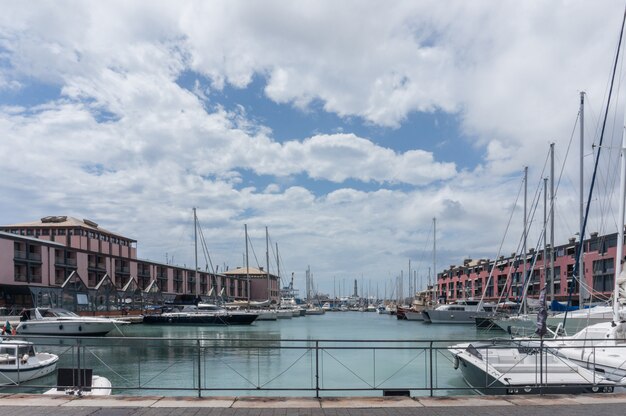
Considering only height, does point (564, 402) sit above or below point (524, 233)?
below

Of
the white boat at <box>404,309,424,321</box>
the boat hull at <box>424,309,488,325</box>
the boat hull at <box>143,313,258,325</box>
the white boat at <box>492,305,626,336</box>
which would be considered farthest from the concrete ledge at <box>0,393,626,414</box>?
the white boat at <box>404,309,424,321</box>

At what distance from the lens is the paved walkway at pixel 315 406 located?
30.8 ft

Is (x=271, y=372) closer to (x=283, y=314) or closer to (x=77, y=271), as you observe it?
(x=77, y=271)

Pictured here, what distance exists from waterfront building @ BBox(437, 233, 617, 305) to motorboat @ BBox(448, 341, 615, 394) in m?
12.9

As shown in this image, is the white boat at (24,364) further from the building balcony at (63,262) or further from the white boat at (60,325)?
the building balcony at (63,262)

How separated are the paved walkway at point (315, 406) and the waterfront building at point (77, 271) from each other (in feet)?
202

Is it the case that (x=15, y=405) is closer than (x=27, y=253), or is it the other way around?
(x=15, y=405)

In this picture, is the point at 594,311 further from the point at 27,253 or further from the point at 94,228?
the point at 94,228

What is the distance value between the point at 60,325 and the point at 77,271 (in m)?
40.2

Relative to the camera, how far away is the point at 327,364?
30750 millimetres

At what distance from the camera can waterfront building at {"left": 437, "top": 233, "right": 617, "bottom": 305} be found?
229 ft

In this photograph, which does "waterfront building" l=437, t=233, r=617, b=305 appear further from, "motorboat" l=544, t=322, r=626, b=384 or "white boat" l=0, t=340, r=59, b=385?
"white boat" l=0, t=340, r=59, b=385

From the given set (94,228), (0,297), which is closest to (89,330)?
(0,297)

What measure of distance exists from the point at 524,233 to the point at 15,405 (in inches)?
2055
